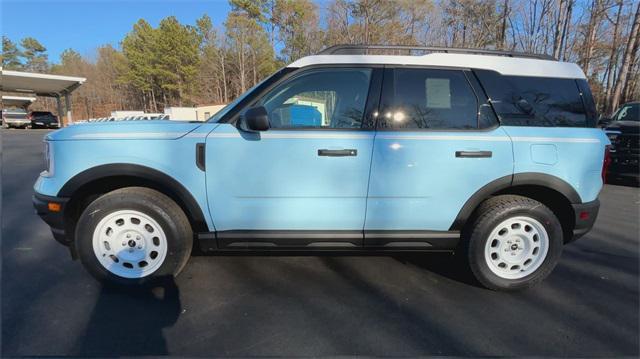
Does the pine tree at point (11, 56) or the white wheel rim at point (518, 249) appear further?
the pine tree at point (11, 56)

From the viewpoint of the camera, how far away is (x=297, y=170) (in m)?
2.66

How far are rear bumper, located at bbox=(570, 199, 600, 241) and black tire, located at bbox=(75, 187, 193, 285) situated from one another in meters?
3.38

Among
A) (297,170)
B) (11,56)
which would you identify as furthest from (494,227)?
(11,56)

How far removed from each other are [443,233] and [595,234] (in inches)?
124

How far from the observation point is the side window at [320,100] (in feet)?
9.02

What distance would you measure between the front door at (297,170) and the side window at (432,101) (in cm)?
26

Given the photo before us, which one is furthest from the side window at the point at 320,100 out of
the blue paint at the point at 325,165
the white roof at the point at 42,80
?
the white roof at the point at 42,80

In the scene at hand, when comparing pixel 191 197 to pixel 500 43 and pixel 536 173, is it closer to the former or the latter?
pixel 536 173

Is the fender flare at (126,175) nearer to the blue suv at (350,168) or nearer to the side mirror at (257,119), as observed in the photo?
the blue suv at (350,168)

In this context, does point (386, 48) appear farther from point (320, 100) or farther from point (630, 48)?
point (630, 48)

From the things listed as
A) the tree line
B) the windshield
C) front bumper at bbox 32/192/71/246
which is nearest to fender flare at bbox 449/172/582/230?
front bumper at bbox 32/192/71/246

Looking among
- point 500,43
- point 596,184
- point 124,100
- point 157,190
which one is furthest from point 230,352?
point 124,100

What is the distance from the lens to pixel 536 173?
2.76 meters

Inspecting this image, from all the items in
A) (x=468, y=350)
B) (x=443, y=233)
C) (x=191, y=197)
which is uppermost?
(x=191, y=197)
